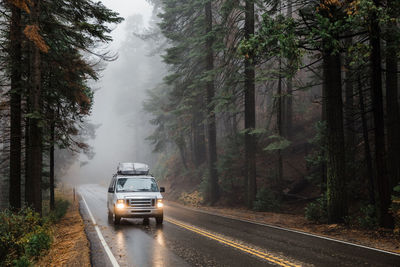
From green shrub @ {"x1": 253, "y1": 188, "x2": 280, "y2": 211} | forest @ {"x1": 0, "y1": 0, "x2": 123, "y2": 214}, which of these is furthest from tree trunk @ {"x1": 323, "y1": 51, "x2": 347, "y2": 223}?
forest @ {"x1": 0, "y1": 0, "x2": 123, "y2": 214}

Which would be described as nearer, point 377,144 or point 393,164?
point 377,144

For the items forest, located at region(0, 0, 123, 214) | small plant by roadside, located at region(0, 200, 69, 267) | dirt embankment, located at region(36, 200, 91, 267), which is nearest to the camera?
dirt embankment, located at region(36, 200, 91, 267)

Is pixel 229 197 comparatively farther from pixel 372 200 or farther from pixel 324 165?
pixel 372 200

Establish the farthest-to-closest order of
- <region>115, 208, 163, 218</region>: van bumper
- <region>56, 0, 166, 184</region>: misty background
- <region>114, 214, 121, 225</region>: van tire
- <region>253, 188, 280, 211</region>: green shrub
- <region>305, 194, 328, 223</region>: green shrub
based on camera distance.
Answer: <region>56, 0, 166, 184</region>: misty background → <region>253, 188, 280, 211</region>: green shrub → <region>114, 214, 121, 225</region>: van tire → <region>115, 208, 163, 218</region>: van bumper → <region>305, 194, 328, 223</region>: green shrub

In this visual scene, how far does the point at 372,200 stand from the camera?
13344mm

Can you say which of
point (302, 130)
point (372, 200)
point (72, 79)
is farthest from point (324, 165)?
point (72, 79)

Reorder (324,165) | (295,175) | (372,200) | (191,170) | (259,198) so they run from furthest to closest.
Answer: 1. (191,170)
2. (295,175)
3. (259,198)
4. (324,165)
5. (372,200)

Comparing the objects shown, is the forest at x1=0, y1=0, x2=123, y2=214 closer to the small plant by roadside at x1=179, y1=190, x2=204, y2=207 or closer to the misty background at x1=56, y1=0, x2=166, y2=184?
the small plant by roadside at x1=179, y1=190, x2=204, y2=207

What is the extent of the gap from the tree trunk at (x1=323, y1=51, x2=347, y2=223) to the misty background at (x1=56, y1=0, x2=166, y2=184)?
2922 centimetres

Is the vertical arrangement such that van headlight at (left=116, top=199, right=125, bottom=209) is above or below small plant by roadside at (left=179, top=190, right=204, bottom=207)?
above

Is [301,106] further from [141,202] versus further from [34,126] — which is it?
[34,126]

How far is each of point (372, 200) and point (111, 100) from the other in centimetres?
10274

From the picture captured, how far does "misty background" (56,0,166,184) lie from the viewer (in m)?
58.9

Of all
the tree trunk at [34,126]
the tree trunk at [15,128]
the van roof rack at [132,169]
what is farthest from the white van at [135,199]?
the tree trunk at [15,128]
